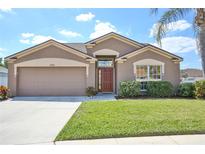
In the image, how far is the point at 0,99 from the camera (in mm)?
17078

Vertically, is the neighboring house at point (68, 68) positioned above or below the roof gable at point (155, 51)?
below

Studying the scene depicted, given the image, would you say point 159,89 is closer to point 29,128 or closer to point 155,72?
point 155,72

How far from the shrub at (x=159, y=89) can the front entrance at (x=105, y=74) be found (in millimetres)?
3975

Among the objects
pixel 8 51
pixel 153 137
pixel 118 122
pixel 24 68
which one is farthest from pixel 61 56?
pixel 153 137

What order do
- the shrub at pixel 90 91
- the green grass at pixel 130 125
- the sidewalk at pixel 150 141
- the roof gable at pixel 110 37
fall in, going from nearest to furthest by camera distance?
the sidewalk at pixel 150 141 < the green grass at pixel 130 125 < the shrub at pixel 90 91 < the roof gable at pixel 110 37

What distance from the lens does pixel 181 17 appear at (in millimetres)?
11453

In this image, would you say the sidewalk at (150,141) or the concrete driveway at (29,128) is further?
the concrete driveway at (29,128)

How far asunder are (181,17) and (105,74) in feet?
34.3

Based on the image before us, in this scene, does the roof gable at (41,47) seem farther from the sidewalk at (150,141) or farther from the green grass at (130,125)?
the sidewalk at (150,141)

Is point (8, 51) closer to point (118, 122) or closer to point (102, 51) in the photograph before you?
point (102, 51)

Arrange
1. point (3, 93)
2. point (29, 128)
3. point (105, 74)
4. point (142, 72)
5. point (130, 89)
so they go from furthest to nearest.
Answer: point (105, 74) < point (142, 72) < point (130, 89) < point (3, 93) < point (29, 128)

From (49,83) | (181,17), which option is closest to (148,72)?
(49,83)

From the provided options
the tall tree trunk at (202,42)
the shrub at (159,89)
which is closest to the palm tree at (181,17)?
the tall tree trunk at (202,42)

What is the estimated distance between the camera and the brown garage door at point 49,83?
19.0 metres
